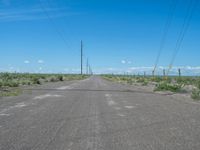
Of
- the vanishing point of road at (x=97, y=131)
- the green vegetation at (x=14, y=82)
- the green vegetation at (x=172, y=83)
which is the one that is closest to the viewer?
the vanishing point of road at (x=97, y=131)

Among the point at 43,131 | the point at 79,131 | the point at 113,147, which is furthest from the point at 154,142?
the point at 43,131

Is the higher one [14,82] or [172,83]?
[14,82]

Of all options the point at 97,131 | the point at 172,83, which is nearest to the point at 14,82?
the point at 172,83

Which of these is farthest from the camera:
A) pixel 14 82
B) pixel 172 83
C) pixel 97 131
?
pixel 172 83

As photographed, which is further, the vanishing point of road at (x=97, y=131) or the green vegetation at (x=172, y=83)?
the green vegetation at (x=172, y=83)

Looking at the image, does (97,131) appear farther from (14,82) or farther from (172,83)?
(172,83)

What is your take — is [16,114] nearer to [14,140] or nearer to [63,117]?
[63,117]

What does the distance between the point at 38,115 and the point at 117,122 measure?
8.98ft

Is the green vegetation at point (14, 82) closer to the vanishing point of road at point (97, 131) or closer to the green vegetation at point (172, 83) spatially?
the vanishing point of road at point (97, 131)

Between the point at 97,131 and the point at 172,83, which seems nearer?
the point at 97,131

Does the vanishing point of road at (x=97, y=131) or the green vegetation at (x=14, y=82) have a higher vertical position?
the green vegetation at (x=14, y=82)

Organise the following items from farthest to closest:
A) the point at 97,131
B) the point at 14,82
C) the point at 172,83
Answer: the point at 172,83, the point at 14,82, the point at 97,131

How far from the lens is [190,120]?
8039 mm

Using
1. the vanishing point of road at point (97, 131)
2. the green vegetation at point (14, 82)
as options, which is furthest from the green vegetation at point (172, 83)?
the green vegetation at point (14, 82)
